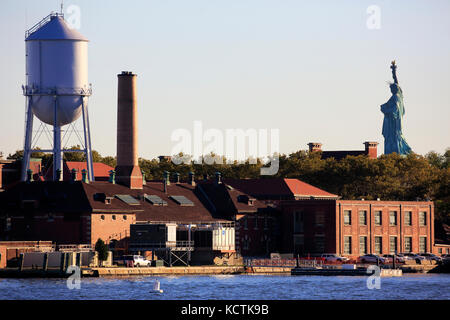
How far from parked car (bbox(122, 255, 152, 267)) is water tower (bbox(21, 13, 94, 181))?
1582 centimetres

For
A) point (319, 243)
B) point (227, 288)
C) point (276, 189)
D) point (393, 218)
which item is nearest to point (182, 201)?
point (319, 243)

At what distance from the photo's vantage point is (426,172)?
170 m

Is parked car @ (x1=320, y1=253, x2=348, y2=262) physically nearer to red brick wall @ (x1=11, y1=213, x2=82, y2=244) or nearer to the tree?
the tree

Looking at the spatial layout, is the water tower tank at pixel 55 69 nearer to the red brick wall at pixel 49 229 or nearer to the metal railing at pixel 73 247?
the red brick wall at pixel 49 229

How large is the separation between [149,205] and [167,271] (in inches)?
592

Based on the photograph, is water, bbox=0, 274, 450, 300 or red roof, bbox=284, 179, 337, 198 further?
red roof, bbox=284, 179, 337, 198

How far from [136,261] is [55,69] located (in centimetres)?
2477

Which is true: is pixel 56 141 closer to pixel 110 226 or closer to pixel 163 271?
pixel 110 226

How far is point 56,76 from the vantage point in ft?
404

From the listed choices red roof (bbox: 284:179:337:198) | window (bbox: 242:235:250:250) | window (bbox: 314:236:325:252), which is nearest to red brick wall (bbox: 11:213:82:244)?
window (bbox: 242:235:250:250)

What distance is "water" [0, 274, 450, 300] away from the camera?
82438 mm

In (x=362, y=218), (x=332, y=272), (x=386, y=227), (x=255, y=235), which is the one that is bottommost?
(x=332, y=272)

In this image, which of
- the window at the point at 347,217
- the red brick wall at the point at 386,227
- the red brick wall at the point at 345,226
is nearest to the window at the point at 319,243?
the red brick wall at the point at 345,226

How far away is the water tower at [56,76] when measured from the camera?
12281 cm
